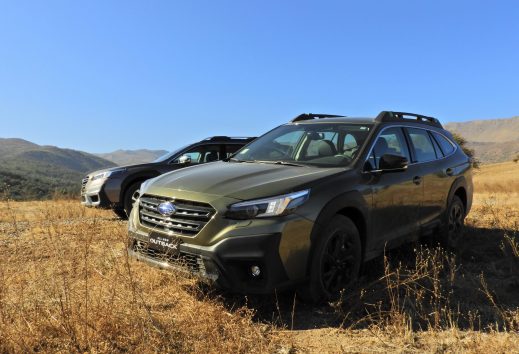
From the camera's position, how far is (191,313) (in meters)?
3.53

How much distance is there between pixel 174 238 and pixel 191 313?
0.61 meters

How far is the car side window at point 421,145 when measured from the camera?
5.47m

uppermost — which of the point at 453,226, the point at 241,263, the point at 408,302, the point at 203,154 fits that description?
the point at 203,154

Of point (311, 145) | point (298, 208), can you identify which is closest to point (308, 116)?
point (311, 145)

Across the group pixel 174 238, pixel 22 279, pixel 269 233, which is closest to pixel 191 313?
pixel 174 238

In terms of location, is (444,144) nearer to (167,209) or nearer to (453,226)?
(453,226)

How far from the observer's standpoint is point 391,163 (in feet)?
14.1

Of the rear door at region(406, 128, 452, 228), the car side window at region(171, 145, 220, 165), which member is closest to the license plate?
the rear door at region(406, 128, 452, 228)

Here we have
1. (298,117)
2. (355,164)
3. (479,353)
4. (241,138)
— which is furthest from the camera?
(241,138)

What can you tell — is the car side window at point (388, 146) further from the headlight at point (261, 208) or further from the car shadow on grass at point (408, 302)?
the headlight at point (261, 208)

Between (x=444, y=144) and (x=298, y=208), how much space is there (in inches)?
146

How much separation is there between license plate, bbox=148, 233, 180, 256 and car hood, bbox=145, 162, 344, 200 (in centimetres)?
41

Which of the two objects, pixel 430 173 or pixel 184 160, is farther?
pixel 184 160

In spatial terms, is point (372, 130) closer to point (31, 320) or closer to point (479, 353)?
point (479, 353)
